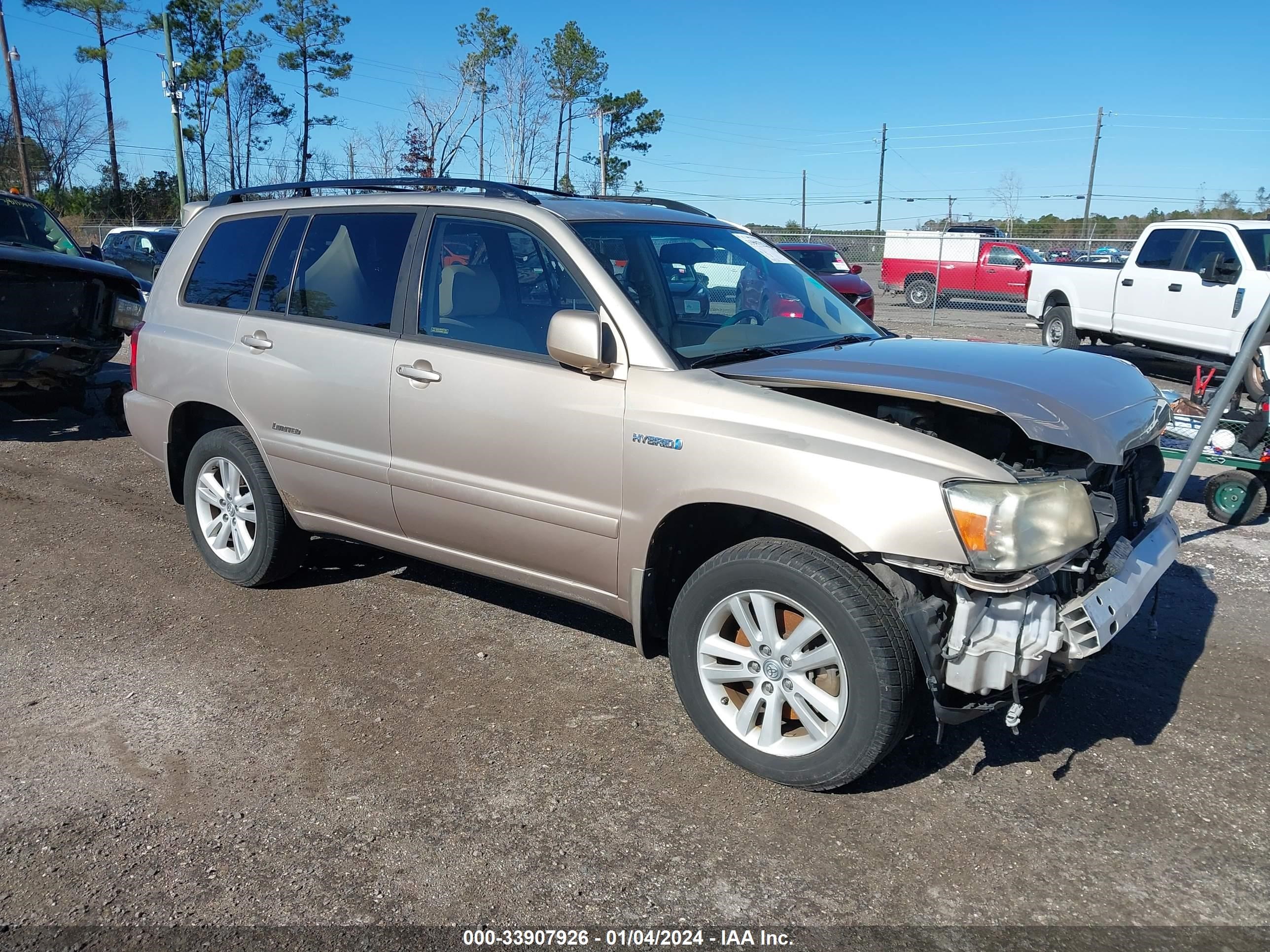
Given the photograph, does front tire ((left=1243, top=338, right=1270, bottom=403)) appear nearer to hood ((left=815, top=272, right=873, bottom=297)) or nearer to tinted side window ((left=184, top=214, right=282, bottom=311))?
tinted side window ((left=184, top=214, right=282, bottom=311))

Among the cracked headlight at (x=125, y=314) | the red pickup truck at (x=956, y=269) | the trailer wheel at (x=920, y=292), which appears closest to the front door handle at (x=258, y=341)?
the cracked headlight at (x=125, y=314)

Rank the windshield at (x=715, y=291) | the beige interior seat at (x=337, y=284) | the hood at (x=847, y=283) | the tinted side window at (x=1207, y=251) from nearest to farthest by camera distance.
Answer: the windshield at (x=715, y=291), the beige interior seat at (x=337, y=284), the tinted side window at (x=1207, y=251), the hood at (x=847, y=283)

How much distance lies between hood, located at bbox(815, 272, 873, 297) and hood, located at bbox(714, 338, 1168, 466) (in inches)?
509

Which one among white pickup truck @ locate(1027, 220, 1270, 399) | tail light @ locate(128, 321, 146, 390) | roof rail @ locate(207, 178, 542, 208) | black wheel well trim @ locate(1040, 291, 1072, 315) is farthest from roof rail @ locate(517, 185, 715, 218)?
black wheel well trim @ locate(1040, 291, 1072, 315)

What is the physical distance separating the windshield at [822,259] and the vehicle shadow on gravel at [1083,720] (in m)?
14.7

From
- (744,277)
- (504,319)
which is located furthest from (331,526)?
(744,277)

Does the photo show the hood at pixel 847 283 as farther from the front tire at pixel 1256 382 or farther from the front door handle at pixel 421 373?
the front door handle at pixel 421 373

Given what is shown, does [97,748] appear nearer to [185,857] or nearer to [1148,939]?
[185,857]

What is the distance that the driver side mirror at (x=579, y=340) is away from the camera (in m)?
3.52

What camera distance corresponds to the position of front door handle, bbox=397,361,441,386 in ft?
13.5

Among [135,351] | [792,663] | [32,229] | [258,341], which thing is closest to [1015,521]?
[792,663]

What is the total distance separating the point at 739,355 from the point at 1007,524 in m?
1.31

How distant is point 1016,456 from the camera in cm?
340

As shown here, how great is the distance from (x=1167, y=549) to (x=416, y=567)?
3682mm
